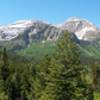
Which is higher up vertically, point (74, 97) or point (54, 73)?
point (54, 73)

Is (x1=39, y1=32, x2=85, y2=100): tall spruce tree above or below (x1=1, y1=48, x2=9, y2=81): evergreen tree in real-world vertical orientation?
below

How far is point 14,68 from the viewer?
118m

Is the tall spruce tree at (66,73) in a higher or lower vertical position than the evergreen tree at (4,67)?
lower

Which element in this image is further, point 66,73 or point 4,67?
point 4,67

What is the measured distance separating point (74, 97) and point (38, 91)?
113 ft

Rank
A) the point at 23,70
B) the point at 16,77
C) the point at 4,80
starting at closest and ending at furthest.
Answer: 1. the point at 4,80
2. the point at 16,77
3. the point at 23,70

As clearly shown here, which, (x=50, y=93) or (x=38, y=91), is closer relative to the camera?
(x=50, y=93)

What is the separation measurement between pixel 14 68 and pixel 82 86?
7368 centimetres

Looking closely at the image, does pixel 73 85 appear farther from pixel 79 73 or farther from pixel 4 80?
pixel 4 80

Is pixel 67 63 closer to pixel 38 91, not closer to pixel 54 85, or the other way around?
pixel 54 85

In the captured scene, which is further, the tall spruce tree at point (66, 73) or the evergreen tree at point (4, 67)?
the evergreen tree at point (4, 67)

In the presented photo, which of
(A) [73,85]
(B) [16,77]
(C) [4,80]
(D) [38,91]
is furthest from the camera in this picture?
(B) [16,77]

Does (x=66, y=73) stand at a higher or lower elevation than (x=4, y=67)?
lower

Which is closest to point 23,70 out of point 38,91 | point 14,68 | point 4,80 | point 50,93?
Result: point 14,68
